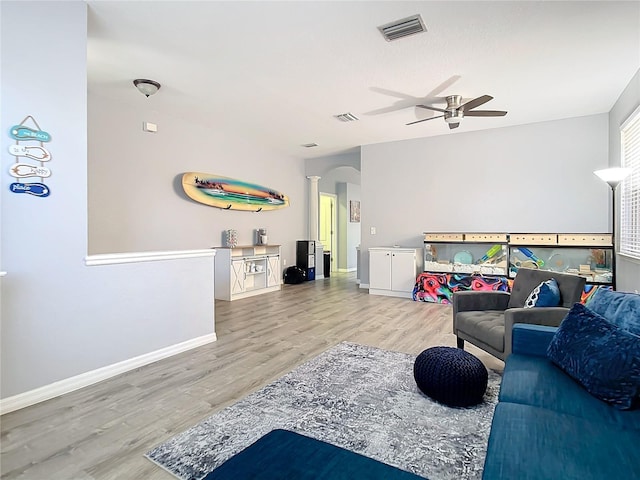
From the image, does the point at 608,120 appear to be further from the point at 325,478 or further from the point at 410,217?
the point at 325,478

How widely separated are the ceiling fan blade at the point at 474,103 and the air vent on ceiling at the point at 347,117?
1.54m

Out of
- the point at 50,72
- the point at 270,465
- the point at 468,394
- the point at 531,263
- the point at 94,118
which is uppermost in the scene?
the point at 94,118

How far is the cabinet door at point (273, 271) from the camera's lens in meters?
6.93

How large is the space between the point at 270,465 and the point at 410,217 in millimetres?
5975

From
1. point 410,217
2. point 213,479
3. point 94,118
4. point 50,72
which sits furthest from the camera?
point 410,217

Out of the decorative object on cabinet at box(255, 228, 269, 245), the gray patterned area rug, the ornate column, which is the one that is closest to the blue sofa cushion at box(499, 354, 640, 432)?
the gray patterned area rug

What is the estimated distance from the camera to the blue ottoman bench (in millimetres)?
1100

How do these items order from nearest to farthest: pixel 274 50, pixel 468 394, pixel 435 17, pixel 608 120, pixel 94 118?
pixel 468 394, pixel 435 17, pixel 274 50, pixel 94 118, pixel 608 120

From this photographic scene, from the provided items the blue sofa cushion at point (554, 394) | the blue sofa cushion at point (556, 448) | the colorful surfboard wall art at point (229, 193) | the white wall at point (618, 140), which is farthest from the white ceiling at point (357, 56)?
the blue sofa cushion at point (556, 448)

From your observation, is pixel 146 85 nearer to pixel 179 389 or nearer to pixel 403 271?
pixel 179 389

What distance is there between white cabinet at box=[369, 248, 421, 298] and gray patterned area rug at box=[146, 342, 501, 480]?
338cm

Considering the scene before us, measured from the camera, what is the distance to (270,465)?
115 centimetres

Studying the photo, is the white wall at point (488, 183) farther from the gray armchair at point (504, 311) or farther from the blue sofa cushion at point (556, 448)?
the blue sofa cushion at point (556, 448)

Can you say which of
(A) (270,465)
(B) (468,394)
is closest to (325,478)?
(A) (270,465)
